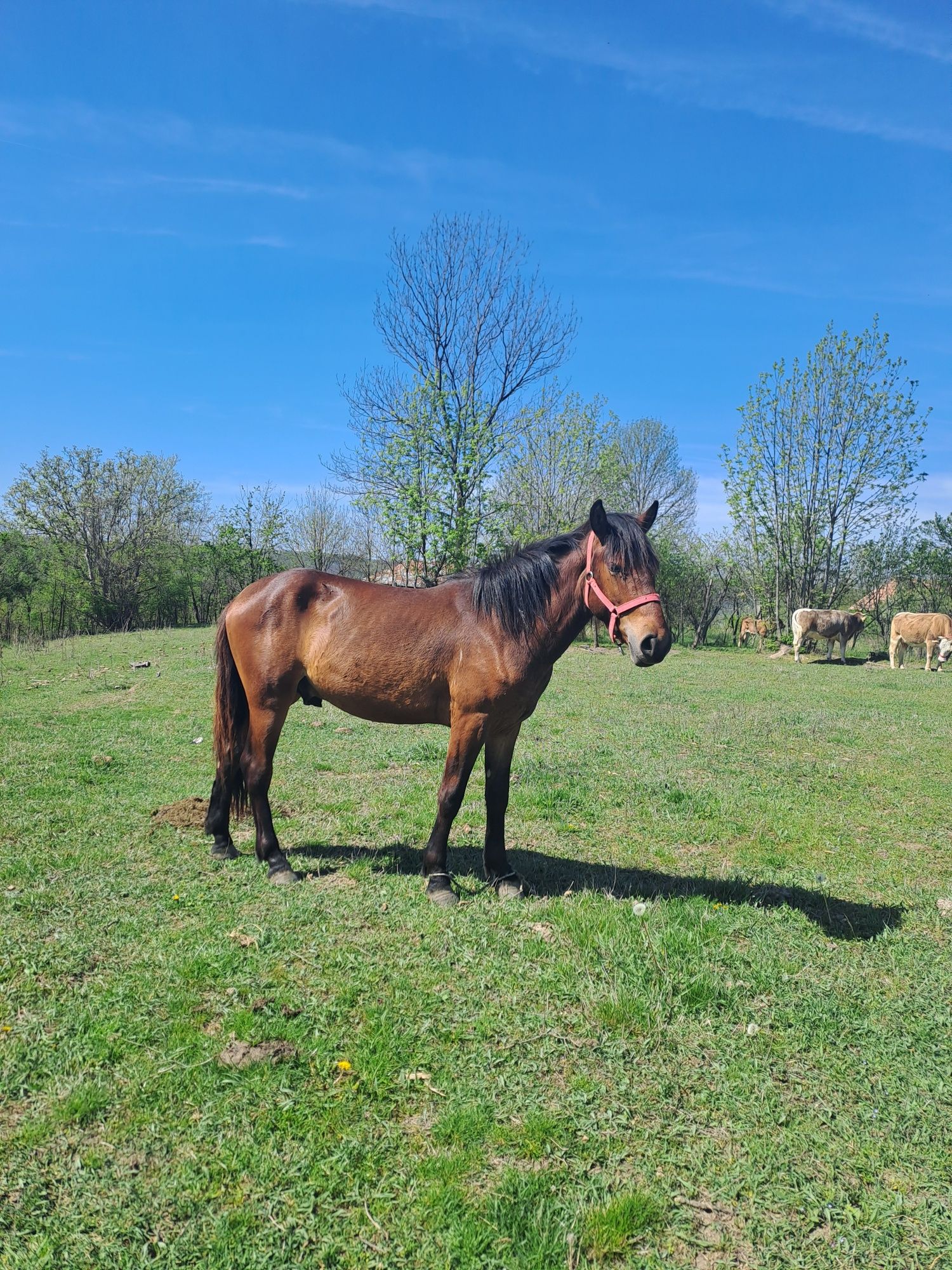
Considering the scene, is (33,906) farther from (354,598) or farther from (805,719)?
(805,719)

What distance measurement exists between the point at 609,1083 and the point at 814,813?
15.9 feet

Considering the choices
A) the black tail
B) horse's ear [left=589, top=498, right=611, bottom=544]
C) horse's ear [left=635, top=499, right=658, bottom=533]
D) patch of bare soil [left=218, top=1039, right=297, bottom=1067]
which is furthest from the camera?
the black tail

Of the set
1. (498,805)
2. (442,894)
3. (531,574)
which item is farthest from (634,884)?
(531,574)

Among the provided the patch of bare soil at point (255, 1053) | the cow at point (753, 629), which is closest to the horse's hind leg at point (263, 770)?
the patch of bare soil at point (255, 1053)

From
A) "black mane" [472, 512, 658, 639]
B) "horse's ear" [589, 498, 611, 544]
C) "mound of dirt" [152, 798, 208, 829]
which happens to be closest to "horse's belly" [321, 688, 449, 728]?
"black mane" [472, 512, 658, 639]

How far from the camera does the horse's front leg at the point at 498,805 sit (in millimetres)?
4754

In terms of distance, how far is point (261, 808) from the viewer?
496cm

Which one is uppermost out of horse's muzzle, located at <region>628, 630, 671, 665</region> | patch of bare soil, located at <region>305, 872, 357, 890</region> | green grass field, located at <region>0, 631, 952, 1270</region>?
horse's muzzle, located at <region>628, 630, 671, 665</region>

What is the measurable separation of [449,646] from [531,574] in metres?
0.74

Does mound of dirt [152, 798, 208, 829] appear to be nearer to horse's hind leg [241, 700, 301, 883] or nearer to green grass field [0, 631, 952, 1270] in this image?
green grass field [0, 631, 952, 1270]

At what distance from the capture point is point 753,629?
133ft

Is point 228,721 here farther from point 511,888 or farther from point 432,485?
point 432,485

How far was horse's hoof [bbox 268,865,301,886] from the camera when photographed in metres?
4.74

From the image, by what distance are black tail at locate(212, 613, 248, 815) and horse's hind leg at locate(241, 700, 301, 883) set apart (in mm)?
272
